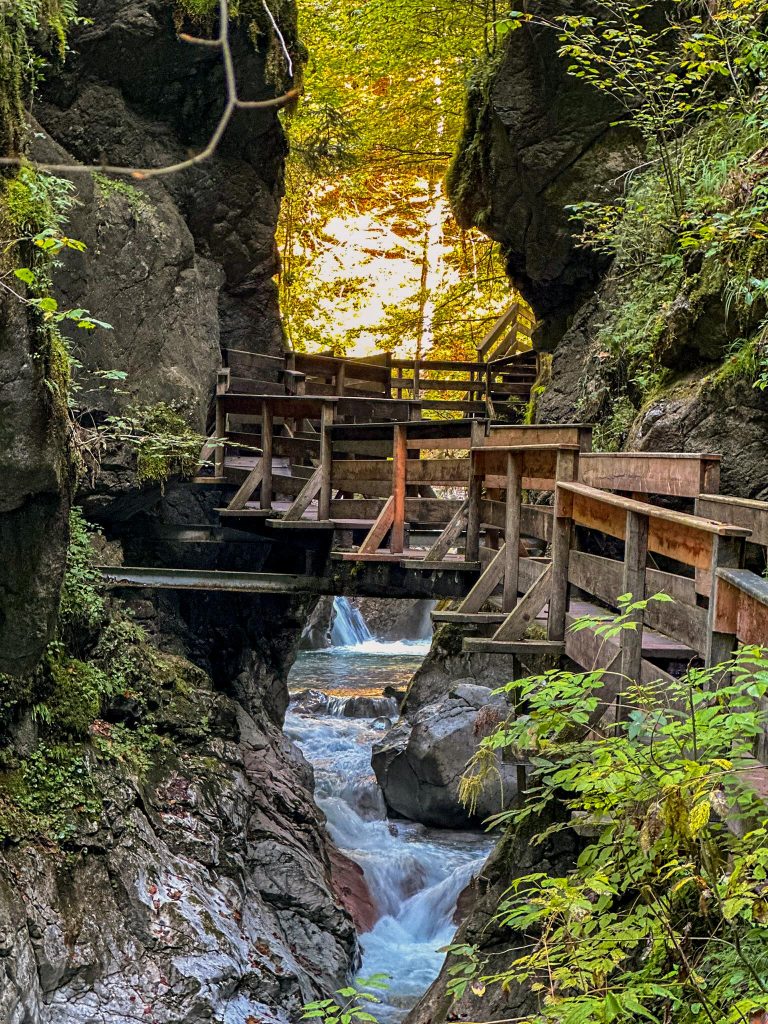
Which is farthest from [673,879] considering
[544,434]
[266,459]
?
[266,459]

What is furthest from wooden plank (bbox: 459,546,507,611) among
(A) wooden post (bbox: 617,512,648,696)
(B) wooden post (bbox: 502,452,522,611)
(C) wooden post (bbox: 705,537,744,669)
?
(C) wooden post (bbox: 705,537,744,669)

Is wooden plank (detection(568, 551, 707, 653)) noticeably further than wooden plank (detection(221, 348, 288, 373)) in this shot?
No

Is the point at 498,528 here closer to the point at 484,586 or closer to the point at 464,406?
the point at 484,586

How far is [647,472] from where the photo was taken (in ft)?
18.6

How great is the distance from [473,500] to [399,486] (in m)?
1.04

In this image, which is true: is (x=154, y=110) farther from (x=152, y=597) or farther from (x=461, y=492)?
(x=461, y=492)

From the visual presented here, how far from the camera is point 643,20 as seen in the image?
11.9 meters

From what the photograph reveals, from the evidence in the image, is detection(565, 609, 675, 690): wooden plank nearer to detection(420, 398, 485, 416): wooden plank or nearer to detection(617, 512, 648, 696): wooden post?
detection(617, 512, 648, 696): wooden post

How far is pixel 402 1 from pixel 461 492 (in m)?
19.3

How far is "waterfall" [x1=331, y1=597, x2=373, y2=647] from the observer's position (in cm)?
2333

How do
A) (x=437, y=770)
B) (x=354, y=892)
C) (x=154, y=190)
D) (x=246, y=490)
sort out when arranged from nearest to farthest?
(x=354, y=892) → (x=246, y=490) → (x=437, y=770) → (x=154, y=190)

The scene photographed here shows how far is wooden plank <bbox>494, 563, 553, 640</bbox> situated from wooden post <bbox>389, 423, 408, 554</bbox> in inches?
116

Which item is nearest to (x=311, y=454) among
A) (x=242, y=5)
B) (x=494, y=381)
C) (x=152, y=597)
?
(x=152, y=597)

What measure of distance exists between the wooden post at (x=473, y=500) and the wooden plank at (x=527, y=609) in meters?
2.10
